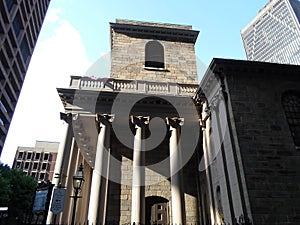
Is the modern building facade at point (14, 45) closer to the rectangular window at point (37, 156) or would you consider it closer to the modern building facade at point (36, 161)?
the modern building facade at point (36, 161)

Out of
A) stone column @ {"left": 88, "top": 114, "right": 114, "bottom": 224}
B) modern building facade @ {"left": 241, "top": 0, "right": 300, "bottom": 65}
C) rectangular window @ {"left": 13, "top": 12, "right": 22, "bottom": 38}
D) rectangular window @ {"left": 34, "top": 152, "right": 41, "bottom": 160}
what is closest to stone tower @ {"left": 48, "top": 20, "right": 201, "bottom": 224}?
stone column @ {"left": 88, "top": 114, "right": 114, "bottom": 224}

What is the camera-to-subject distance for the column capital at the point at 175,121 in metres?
15.0

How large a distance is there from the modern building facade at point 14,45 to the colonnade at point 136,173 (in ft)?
74.4

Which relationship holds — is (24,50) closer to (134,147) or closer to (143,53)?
(143,53)

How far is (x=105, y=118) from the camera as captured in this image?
48.0 ft

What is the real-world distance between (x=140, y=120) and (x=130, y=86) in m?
2.94

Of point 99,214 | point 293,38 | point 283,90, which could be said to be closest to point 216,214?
point 99,214

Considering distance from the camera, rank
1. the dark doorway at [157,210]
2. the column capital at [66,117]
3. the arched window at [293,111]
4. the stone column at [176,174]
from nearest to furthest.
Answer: the arched window at [293,111]
the stone column at [176,174]
the column capital at [66,117]
the dark doorway at [157,210]

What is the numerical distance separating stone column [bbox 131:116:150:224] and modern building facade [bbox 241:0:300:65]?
4038 inches

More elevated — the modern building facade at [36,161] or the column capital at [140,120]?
the modern building facade at [36,161]

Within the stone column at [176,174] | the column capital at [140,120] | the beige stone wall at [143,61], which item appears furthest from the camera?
the beige stone wall at [143,61]

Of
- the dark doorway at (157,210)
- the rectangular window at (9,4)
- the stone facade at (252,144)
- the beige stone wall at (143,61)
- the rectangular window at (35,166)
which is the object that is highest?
the rectangular window at (9,4)

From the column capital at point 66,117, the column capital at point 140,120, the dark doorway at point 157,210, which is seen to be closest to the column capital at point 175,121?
the column capital at point 140,120

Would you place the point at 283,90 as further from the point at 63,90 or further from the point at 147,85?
the point at 63,90
